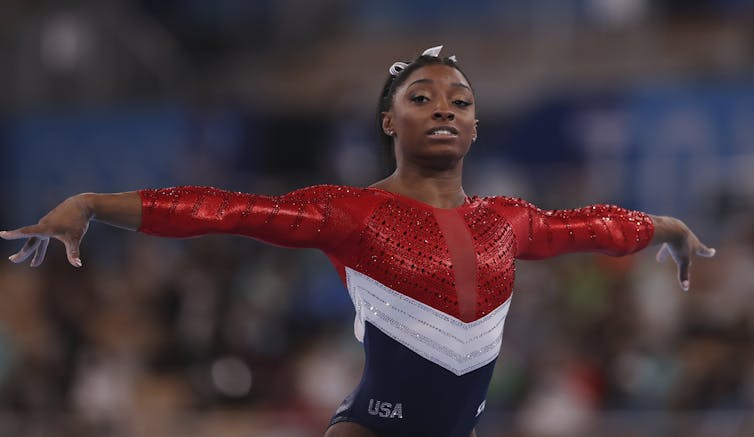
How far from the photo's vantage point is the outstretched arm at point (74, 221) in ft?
9.87

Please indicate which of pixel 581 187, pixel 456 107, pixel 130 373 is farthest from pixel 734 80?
pixel 456 107

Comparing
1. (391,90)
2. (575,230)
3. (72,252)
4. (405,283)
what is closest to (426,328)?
(405,283)

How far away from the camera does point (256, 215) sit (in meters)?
3.34

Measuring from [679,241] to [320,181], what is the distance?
15.3 feet

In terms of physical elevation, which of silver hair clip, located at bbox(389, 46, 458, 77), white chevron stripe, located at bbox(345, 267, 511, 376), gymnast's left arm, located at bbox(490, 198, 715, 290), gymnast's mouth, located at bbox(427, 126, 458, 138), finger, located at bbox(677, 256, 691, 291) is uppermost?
silver hair clip, located at bbox(389, 46, 458, 77)

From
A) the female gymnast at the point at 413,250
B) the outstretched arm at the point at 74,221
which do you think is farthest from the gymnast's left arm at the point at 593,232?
the outstretched arm at the point at 74,221

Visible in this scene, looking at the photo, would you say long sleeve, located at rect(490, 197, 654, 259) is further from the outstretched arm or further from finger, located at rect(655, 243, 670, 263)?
the outstretched arm

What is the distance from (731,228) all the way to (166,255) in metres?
3.96

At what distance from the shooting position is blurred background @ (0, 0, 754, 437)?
6684 mm

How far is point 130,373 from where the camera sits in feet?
23.2

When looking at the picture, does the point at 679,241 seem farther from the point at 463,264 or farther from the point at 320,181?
the point at 320,181

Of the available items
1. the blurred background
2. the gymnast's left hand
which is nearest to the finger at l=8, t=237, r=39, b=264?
the blurred background

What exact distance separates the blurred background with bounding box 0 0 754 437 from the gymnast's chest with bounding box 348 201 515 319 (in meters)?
1.16

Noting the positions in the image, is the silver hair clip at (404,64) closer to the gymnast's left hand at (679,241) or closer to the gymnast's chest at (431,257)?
the gymnast's chest at (431,257)
